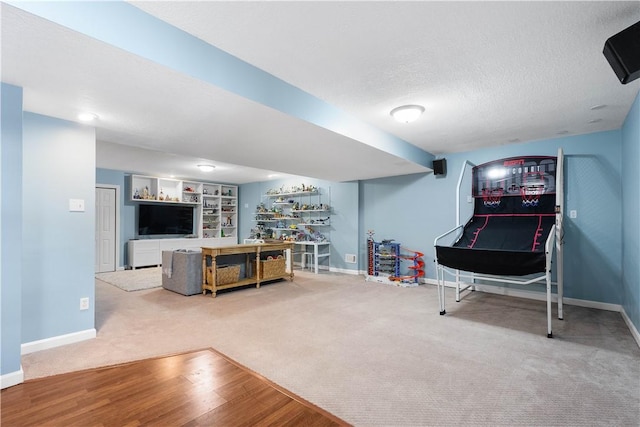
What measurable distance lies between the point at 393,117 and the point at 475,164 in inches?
91.9

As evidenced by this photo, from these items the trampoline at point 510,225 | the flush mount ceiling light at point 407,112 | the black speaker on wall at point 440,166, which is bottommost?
the trampoline at point 510,225

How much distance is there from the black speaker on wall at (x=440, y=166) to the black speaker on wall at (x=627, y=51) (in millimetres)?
3436

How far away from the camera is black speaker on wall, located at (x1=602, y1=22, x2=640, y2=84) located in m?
1.67

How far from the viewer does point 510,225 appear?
161 inches

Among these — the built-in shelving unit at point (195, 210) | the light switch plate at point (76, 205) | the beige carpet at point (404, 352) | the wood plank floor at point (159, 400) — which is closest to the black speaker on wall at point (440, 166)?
the beige carpet at point (404, 352)

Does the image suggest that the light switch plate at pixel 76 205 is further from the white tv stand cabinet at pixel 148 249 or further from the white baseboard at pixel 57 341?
the white tv stand cabinet at pixel 148 249

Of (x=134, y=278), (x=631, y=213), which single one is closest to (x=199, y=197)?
(x=134, y=278)

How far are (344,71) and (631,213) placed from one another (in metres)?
3.24

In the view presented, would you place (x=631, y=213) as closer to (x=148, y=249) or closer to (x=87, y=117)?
(x=87, y=117)

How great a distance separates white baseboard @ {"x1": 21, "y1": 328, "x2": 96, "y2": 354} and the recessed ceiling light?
6.46 ft

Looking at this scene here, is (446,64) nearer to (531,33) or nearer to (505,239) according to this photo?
(531,33)

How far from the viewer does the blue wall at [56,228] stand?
8.57ft

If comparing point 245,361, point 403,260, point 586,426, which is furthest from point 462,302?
point 245,361

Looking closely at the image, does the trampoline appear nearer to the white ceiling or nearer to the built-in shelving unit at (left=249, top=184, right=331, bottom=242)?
the white ceiling
